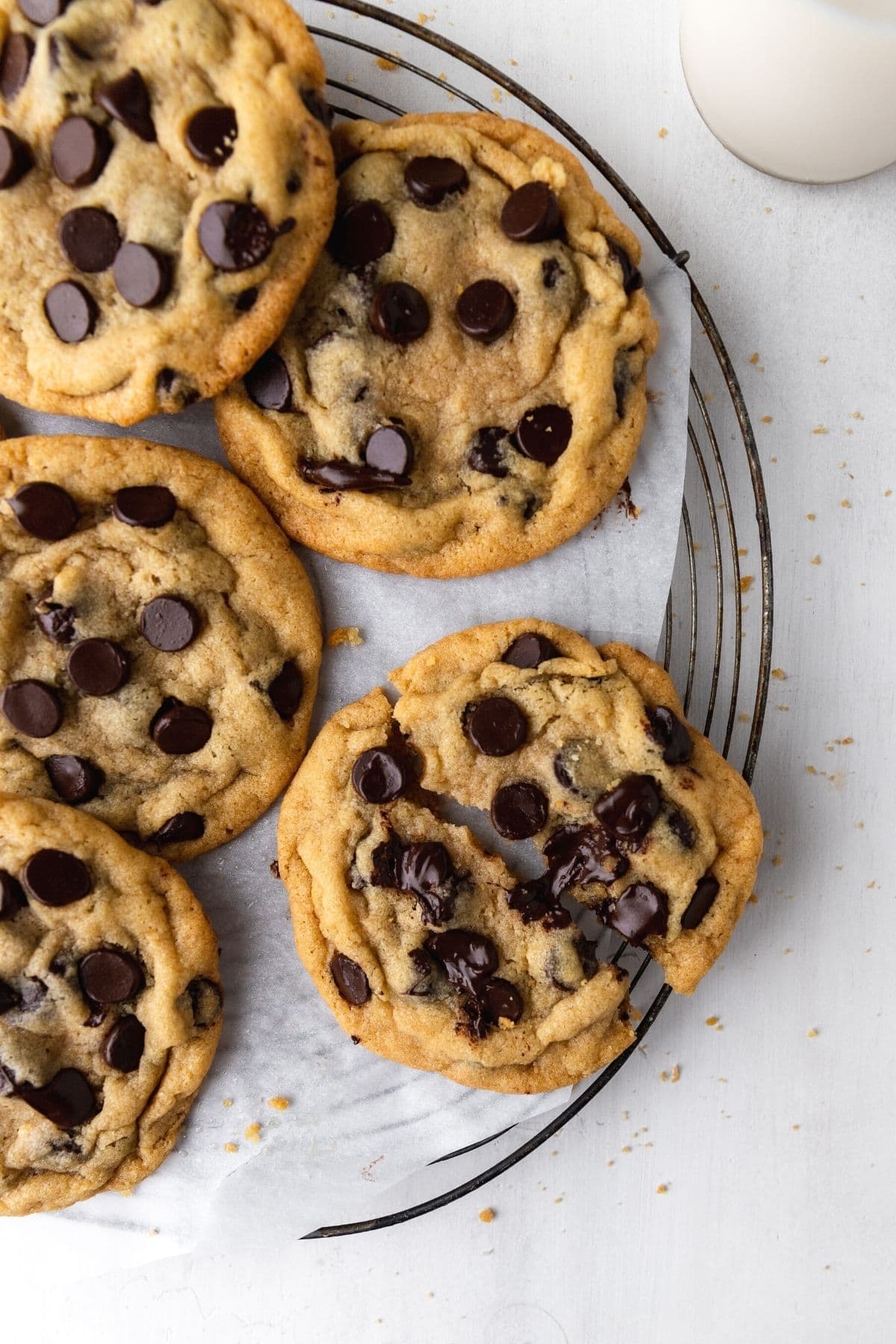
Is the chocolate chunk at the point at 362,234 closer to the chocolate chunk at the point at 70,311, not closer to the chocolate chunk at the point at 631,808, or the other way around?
the chocolate chunk at the point at 70,311

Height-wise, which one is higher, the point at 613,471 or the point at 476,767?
the point at 613,471

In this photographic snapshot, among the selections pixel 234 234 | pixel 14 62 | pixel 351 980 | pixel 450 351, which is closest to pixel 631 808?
pixel 351 980

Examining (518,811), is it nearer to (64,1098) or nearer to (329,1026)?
(329,1026)

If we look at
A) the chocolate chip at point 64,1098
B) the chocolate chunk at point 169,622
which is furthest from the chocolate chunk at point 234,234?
the chocolate chip at point 64,1098

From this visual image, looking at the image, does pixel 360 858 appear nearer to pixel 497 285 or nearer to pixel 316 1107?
pixel 316 1107

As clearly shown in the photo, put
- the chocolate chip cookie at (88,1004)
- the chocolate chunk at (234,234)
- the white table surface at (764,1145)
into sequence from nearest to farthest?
the chocolate chunk at (234,234), the chocolate chip cookie at (88,1004), the white table surface at (764,1145)

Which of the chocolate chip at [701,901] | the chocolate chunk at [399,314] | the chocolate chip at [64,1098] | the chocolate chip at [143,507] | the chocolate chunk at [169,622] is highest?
the chocolate chunk at [399,314]

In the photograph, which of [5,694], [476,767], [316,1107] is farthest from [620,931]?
[5,694]
